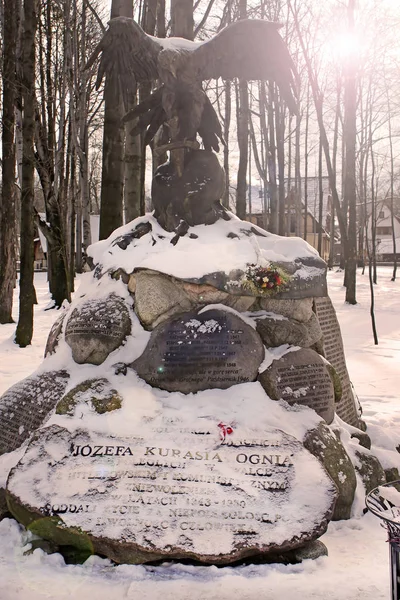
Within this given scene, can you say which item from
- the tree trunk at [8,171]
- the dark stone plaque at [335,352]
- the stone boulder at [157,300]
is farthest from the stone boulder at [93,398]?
the tree trunk at [8,171]

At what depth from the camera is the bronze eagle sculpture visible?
438 centimetres

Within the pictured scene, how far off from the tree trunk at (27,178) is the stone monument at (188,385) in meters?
3.75

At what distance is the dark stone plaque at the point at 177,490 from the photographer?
8.41ft

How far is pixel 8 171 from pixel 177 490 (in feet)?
28.0

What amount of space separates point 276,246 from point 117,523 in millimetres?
2583

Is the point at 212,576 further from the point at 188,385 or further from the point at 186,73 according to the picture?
the point at 186,73

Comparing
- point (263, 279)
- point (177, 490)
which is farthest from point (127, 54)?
point (177, 490)

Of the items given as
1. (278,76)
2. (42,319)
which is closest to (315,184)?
(42,319)

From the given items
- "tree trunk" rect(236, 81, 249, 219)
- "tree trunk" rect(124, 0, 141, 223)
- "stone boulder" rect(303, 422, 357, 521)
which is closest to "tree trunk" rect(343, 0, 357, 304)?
"tree trunk" rect(236, 81, 249, 219)

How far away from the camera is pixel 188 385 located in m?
3.54

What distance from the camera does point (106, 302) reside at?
3.93 metres

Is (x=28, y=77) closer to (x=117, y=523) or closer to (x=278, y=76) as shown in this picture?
(x=278, y=76)

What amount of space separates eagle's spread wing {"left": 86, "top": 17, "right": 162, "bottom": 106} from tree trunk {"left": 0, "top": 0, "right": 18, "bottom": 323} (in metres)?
4.78

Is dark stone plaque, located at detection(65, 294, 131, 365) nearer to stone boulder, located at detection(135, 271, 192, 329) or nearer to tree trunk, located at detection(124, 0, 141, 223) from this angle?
stone boulder, located at detection(135, 271, 192, 329)
